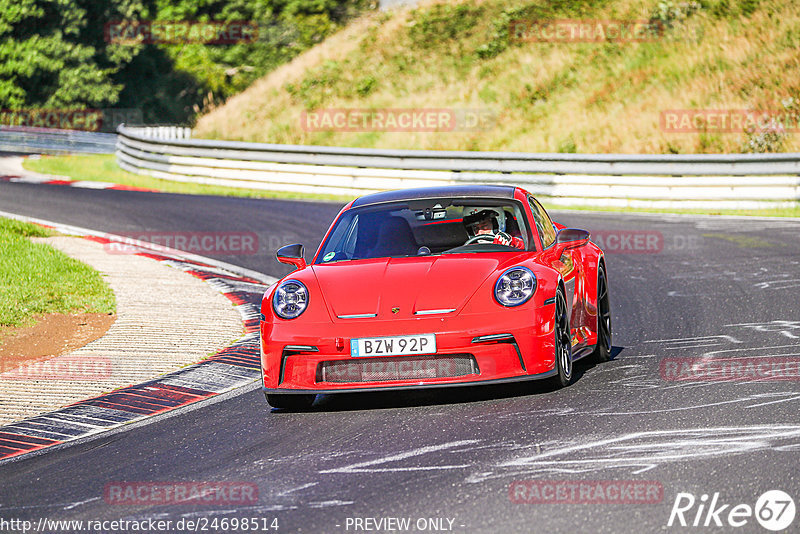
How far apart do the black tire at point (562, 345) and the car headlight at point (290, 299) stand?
1.54 metres

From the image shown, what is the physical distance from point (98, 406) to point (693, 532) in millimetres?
4464

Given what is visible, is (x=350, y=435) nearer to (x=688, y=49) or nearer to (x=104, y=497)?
(x=104, y=497)

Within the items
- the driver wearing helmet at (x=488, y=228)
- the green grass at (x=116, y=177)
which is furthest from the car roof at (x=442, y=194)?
the green grass at (x=116, y=177)

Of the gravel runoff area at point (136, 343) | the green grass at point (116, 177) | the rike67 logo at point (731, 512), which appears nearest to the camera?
the rike67 logo at point (731, 512)

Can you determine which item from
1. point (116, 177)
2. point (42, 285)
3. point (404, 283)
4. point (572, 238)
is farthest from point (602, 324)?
point (116, 177)

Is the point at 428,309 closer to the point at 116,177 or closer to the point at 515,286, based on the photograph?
the point at 515,286

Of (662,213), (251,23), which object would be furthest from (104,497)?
A: (251,23)

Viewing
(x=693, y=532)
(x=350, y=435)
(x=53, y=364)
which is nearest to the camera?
(x=693, y=532)

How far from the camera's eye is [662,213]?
19.2m

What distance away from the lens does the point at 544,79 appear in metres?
30.5

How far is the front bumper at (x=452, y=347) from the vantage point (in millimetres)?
6742

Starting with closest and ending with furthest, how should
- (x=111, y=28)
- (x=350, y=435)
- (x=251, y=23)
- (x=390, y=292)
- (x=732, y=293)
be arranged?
(x=350, y=435), (x=390, y=292), (x=732, y=293), (x=111, y=28), (x=251, y=23)

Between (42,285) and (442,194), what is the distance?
17.2 ft

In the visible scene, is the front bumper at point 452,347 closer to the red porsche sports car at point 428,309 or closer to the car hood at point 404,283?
the red porsche sports car at point 428,309
